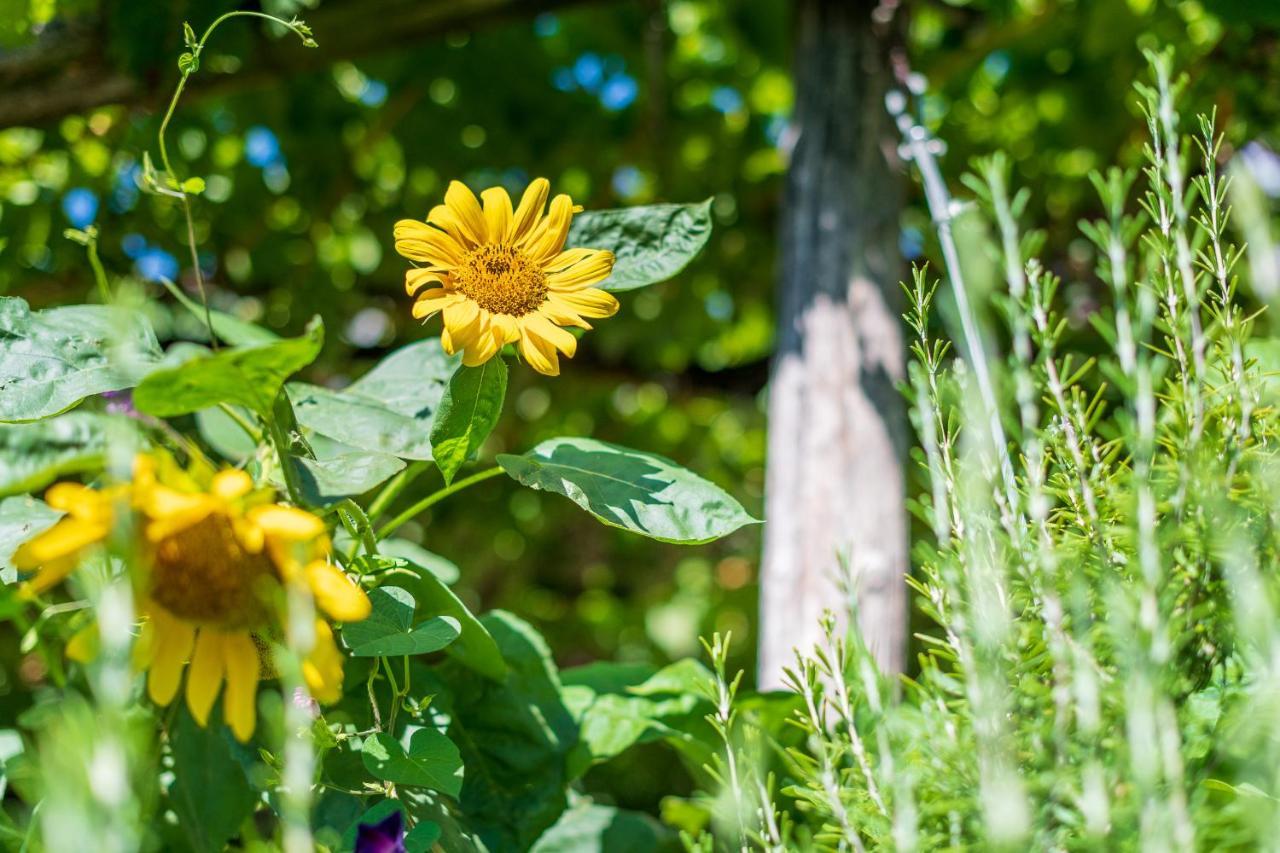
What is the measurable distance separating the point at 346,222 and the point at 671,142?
2.33 feet

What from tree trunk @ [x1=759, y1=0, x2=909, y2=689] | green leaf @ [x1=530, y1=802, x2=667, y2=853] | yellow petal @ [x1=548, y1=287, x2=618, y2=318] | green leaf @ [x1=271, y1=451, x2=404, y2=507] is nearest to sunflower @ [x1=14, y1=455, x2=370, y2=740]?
green leaf @ [x1=271, y1=451, x2=404, y2=507]

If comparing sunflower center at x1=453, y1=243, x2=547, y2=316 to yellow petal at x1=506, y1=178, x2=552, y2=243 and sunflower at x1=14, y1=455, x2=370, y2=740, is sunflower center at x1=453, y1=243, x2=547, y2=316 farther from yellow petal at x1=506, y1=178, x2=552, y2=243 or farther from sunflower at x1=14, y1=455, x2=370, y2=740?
sunflower at x1=14, y1=455, x2=370, y2=740

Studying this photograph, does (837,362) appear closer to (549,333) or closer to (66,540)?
(549,333)

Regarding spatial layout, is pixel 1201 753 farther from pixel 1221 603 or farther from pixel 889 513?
pixel 889 513

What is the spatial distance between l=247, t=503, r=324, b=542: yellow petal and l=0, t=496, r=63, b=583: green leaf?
0.89ft

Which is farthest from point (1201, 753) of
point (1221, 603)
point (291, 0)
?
point (291, 0)

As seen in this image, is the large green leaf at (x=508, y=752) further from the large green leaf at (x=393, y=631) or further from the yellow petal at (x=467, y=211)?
the yellow petal at (x=467, y=211)

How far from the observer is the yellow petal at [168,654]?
43 centimetres

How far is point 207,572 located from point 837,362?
781 mm

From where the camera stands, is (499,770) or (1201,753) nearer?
(1201,753)

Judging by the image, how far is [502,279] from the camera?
591 millimetres

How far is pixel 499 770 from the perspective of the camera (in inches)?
26.3

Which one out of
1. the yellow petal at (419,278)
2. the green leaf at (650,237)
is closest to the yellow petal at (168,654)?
the yellow petal at (419,278)

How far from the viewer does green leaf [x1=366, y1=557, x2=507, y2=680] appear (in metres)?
0.60
